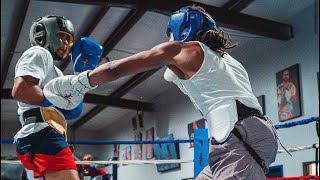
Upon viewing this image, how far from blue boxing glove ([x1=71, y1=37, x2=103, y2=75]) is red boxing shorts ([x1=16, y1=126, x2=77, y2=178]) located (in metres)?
0.32

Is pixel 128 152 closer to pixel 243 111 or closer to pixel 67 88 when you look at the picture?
pixel 67 88

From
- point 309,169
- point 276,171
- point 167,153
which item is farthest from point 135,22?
point 167,153

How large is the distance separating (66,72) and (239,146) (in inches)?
185

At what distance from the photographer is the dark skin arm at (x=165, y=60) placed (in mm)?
1190

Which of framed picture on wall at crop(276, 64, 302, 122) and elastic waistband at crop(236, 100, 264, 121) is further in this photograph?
framed picture on wall at crop(276, 64, 302, 122)

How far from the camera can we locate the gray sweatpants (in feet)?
3.78

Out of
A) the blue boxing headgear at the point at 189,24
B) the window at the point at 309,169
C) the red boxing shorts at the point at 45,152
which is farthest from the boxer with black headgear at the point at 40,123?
the window at the point at 309,169

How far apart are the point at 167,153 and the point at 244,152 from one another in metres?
5.97

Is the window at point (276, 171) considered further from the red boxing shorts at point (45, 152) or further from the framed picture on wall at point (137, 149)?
the framed picture on wall at point (137, 149)

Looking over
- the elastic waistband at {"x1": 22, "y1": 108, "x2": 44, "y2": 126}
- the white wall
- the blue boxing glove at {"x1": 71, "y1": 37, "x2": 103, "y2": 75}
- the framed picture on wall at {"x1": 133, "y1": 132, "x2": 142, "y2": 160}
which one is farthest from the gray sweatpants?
the framed picture on wall at {"x1": 133, "y1": 132, "x2": 142, "y2": 160}

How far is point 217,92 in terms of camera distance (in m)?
1.23

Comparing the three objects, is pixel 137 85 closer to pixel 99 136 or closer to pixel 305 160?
pixel 305 160

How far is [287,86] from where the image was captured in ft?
15.2

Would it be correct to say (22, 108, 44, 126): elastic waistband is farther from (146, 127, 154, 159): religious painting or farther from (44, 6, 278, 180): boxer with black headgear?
(146, 127, 154, 159): religious painting
